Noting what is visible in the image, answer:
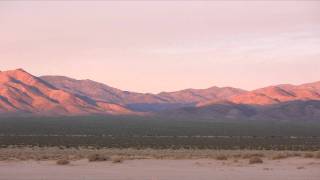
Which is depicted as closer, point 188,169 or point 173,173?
point 173,173

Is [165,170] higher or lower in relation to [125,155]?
lower

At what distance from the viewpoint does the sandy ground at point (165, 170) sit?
27.1m

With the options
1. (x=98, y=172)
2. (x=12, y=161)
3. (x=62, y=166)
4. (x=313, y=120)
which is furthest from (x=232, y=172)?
(x=313, y=120)

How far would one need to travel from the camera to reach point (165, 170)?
30797 mm

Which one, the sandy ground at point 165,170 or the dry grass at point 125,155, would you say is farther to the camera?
the dry grass at point 125,155

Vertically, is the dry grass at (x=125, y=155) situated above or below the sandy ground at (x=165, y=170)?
above

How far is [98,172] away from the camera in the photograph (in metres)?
29.4

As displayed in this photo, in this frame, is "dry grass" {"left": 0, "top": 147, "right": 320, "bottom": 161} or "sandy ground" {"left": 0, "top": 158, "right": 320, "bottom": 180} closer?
"sandy ground" {"left": 0, "top": 158, "right": 320, "bottom": 180}

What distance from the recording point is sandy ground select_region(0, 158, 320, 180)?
2706 cm

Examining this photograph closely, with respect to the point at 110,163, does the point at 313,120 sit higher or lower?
higher

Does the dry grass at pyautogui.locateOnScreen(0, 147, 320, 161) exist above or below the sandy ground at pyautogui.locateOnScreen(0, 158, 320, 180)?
above

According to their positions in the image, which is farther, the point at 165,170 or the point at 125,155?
the point at 125,155

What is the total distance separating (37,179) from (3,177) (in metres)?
1.79

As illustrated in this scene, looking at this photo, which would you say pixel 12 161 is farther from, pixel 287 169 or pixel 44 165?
pixel 287 169
